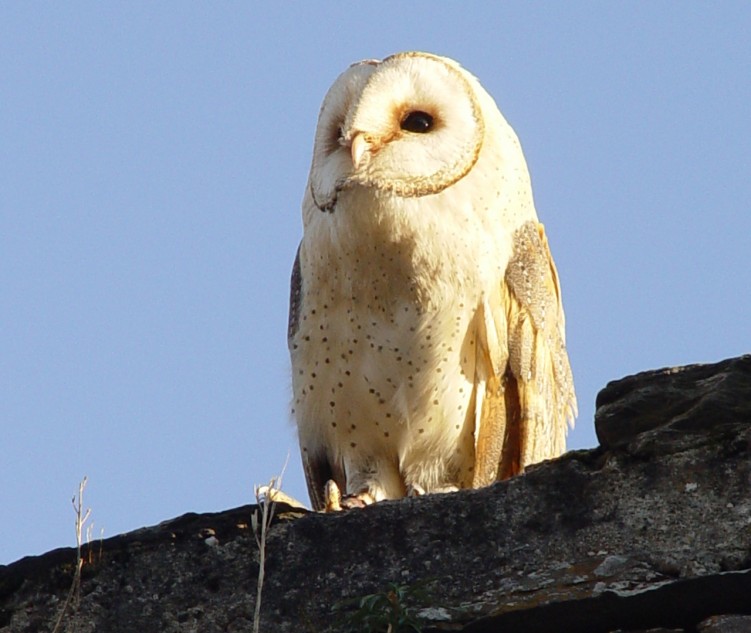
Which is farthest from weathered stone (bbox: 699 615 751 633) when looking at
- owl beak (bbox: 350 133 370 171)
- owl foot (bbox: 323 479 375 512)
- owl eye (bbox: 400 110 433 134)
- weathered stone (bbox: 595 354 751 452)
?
owl eye (bbox: 400 110 433 134)

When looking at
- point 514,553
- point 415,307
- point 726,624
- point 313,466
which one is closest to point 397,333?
point 415,307

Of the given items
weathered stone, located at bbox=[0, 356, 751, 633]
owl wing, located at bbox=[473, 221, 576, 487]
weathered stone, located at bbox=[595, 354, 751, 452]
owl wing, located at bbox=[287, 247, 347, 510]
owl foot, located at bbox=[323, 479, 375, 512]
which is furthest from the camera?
owl wing, located at bbox=[287, 247, 347, 510]

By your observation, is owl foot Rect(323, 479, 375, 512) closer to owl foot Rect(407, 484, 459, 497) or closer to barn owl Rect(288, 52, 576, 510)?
barn owl Rect(288, 52, 576, 510)

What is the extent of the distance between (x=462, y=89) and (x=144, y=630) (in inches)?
129

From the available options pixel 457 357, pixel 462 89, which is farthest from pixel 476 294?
pixel 462 89

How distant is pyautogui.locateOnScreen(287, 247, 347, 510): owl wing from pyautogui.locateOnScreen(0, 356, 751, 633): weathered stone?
228 centimetres

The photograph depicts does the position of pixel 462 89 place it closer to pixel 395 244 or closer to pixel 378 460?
pixel 395 244

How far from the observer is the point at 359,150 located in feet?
19.3

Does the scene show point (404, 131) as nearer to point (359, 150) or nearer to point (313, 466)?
point (359, 150)

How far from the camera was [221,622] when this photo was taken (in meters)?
3.64

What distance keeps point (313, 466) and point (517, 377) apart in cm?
95

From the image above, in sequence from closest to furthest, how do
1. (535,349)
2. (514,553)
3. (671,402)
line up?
1. (514,553)
2. (671,402)
3. (535,349)

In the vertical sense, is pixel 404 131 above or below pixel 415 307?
above

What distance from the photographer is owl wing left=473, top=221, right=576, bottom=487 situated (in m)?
5.83
